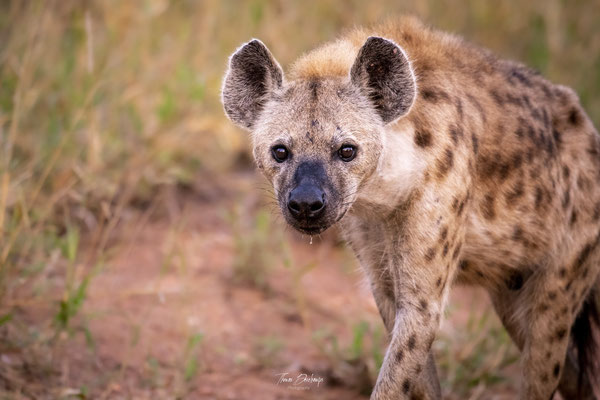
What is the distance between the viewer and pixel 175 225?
4.79m

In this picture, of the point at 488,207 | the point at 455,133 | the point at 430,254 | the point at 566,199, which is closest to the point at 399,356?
the point at 430,254

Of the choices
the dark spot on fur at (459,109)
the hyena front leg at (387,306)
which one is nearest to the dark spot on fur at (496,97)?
the dark spot on fur at (459,109)

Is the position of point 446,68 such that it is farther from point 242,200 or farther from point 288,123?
point 242,200

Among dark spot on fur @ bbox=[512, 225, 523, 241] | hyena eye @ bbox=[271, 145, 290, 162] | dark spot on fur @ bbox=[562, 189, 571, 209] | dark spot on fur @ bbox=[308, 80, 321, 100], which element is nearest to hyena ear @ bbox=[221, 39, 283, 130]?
dark spot on fur @ bbox=[308, 80, 321, 100]

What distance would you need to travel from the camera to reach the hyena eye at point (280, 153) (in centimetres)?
299

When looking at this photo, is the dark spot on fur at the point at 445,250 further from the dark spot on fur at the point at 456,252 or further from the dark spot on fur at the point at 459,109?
the dark spot on fur at the point at 459,109

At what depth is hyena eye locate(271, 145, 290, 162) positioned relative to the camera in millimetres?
2986

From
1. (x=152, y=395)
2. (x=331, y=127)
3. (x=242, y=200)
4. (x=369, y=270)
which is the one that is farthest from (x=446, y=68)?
(x=242, y=200)

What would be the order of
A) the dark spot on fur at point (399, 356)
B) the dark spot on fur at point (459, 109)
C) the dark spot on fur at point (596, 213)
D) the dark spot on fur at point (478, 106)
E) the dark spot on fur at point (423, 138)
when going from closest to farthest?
the dark spot on fur at point (399, 356) → the dark spot on fur at point (423, 138) → the dark spot on fur at point (459, 109) → the dark spot on fur at point (478, 106) → the dark spot on fur at point (596, 213)

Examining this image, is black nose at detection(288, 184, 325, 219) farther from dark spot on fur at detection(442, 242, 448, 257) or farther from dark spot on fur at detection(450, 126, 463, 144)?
dark spot on fur at detection(450, 126, 463, 144)

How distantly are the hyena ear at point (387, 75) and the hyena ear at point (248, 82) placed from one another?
1.08ft

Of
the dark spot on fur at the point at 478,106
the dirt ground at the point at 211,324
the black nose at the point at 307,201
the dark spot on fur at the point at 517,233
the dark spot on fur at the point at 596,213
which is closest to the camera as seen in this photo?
→ the black nose at the point at 307,201

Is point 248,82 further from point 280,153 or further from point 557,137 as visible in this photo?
point 557,137

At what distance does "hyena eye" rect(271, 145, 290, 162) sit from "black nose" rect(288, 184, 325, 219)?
0.21 m
